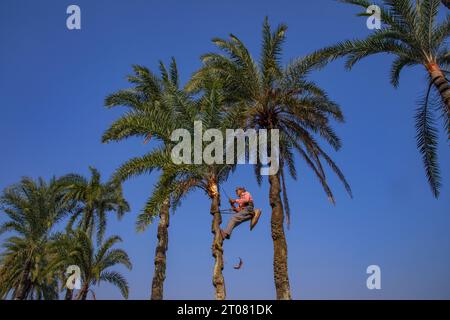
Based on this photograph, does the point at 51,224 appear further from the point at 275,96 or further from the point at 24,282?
the point at 275,96

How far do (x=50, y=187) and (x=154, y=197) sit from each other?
61.5ft

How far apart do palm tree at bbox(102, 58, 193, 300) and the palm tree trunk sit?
28.7 ft

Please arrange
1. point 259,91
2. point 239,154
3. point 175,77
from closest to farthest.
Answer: point 239,154 < point 259,91 < point 175,77

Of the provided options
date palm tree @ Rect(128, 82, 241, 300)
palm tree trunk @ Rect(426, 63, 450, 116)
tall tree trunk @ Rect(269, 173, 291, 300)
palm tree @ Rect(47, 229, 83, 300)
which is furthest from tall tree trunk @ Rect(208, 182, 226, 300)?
palm tree @ Rect(47, 229, 83, 300)

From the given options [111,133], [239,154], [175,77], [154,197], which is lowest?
[154,197]

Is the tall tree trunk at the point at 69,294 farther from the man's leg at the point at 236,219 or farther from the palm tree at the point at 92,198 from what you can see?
the man's leg at the point at 236,219

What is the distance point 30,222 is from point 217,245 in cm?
1991

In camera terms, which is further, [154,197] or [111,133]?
[111,133]

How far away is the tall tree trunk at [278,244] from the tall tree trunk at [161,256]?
516cm

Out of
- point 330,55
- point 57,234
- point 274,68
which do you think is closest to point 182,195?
point 274,68

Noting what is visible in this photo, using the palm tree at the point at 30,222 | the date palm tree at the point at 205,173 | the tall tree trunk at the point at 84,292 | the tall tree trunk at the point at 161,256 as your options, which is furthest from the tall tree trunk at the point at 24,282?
the date palm tree at the point at 205,173

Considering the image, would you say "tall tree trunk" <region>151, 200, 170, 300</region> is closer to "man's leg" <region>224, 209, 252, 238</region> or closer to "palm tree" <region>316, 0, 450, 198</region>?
"man's leg" <region>224, 209, 252, 238</region>

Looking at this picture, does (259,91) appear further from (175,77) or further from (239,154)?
(175,77)
